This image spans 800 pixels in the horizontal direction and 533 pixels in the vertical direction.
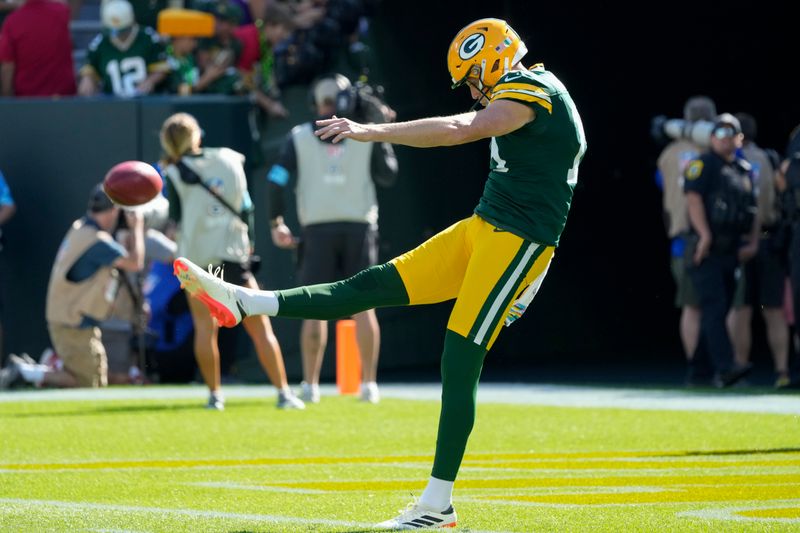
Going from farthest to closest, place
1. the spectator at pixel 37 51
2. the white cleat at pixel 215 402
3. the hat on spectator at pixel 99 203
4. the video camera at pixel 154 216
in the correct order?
the spectator at pixel 37 51 < the video camera at pixel 154 216 < the hat on spectator at pixel 99 203 < the white cleat at pixel 215 402

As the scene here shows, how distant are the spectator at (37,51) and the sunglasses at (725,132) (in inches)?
250

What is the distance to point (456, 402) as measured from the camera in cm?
604

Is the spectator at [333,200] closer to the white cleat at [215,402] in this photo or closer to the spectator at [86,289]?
the white cleat at [215,402]

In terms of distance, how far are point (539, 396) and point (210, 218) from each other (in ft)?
9.93

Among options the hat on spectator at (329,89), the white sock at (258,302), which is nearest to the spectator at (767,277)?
the hat on spectator at (329,89)

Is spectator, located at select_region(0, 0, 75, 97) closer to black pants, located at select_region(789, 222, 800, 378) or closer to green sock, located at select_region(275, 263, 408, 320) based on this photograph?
black pants, located at select_region(789, 222, 800, 378)

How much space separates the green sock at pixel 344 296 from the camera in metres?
6.27

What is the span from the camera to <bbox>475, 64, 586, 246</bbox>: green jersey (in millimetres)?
6094

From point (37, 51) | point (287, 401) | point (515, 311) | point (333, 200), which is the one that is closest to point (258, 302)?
point (515, 311)

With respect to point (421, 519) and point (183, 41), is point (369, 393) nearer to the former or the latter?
point (183, 41)

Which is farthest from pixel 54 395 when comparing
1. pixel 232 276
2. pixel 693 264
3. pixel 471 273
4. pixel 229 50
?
pixel 471 273

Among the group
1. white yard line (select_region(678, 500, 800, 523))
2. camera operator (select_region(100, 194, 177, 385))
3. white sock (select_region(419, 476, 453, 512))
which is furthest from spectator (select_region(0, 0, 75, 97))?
white yard line (select_region(678, 500, 800, 523))

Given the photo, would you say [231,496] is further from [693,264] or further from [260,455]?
[693,264]

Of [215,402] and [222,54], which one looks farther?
[222,54]
